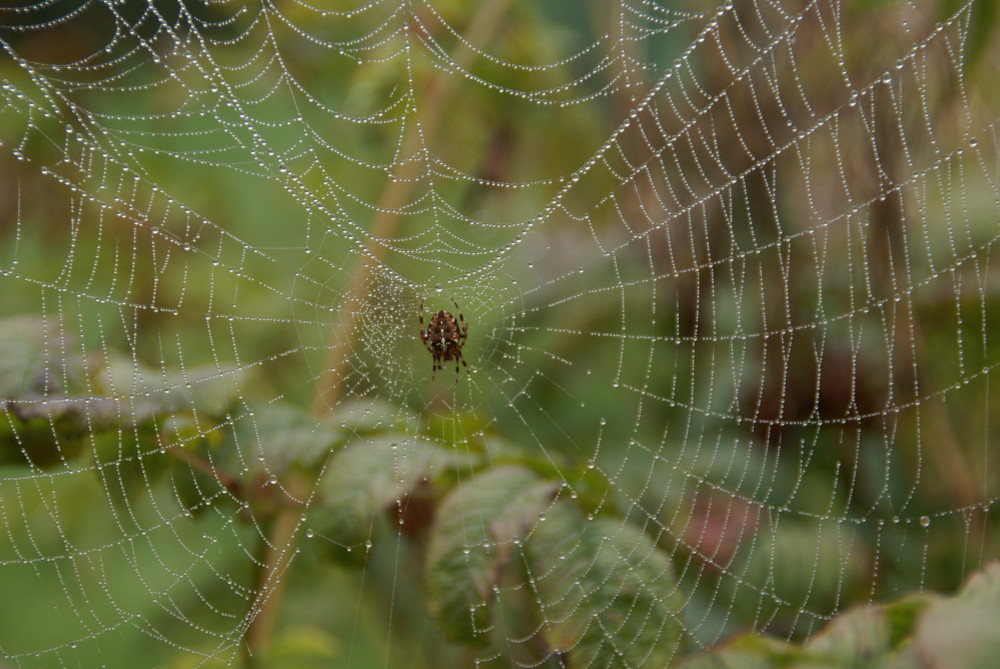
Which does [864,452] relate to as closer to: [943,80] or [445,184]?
[943,80]

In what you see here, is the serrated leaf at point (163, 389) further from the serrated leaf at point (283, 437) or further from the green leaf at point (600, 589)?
the green leaf at point (600, 589)

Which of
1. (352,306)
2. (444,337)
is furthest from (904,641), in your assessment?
(444,337)

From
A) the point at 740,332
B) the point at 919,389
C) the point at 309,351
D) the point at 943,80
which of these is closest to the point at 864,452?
the point at 919,389

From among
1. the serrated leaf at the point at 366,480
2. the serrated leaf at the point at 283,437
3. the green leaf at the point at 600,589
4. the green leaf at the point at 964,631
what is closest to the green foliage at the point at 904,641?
the green leaf at the point at 964,631

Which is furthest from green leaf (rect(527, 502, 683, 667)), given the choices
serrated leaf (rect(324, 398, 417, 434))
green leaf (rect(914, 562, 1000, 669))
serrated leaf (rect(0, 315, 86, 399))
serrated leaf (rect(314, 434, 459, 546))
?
serrated leaf (rect(0, 315, 86, 399))

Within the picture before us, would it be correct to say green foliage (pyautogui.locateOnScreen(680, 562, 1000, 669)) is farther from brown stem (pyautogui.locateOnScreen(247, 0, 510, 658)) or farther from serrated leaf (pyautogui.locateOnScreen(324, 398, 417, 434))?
brown stem (pyautogui.locateOnScreen(247, 0, 510, 658))
